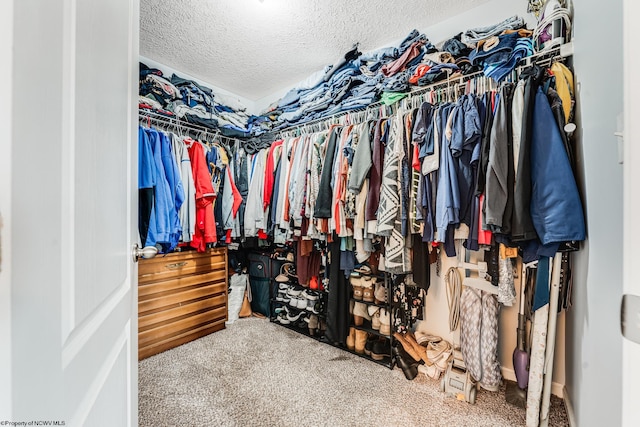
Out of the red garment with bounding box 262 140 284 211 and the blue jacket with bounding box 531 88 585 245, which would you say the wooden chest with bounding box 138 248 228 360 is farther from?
the blue jacket with bounding box 531 88 585 245

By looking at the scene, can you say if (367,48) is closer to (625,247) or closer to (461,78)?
(461,78)

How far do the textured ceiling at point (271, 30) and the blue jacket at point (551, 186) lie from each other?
1.23 metres

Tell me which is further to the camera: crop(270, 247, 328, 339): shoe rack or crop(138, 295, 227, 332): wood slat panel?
crop(270, 247, 328, 339): shoe rack

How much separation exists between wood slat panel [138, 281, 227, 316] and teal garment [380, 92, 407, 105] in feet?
6.99

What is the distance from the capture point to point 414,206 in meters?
1.55

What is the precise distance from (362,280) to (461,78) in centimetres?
149

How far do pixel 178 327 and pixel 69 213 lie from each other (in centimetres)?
219

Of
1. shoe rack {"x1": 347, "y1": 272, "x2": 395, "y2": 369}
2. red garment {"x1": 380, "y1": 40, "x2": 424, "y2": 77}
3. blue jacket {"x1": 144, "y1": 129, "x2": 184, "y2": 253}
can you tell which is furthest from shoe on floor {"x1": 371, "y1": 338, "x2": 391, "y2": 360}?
red garment {"x1": 380, "y1": 40, "x2": 424, "y2": 77}

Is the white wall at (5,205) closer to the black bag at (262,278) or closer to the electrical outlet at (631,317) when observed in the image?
the electrical outlet at (631,317)

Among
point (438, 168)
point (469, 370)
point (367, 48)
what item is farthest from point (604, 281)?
point (367, 48)

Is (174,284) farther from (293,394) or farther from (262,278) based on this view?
(293,394)

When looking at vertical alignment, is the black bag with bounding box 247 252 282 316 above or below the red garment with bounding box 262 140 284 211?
below

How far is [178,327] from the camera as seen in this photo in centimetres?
218

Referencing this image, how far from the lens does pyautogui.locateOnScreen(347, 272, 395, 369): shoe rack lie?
1.90m
